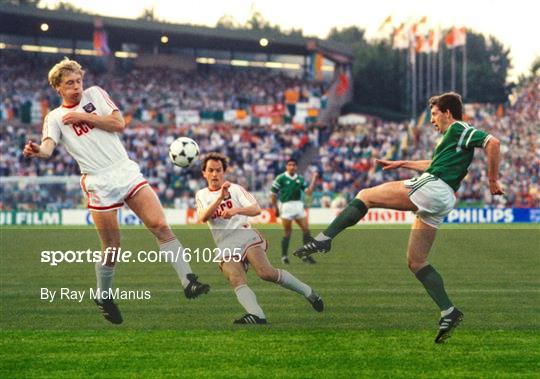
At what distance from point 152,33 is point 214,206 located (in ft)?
147

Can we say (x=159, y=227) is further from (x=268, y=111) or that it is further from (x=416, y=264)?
(x=268, y=111)

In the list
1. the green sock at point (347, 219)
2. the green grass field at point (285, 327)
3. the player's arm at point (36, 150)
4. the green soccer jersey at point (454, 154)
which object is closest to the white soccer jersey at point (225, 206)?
the green grass field at point (285, 327)

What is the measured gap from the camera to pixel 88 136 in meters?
9.54

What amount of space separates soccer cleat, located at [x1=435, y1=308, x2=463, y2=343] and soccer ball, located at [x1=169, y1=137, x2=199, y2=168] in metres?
3.94

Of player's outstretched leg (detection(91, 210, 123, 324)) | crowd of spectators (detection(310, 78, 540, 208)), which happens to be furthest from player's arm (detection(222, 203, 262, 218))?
crowd of spectators (detection(310, 78, 540, 208))

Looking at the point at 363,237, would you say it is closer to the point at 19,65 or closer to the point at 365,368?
the point at 365,368

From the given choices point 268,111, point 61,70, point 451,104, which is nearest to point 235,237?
point 61,70

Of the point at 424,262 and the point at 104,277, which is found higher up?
the point at 424,262

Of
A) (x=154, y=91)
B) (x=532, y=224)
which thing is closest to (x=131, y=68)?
(x=154, y=91)

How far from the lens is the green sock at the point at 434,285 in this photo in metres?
9.20

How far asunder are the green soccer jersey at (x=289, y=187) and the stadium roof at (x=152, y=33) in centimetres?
2969

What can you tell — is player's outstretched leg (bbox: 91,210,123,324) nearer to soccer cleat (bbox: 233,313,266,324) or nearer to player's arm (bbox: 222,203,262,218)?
player's arm (bbox: 222,203,262,218)

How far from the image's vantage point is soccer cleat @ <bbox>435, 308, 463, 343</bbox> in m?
8.90

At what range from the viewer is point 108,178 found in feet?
31.4
